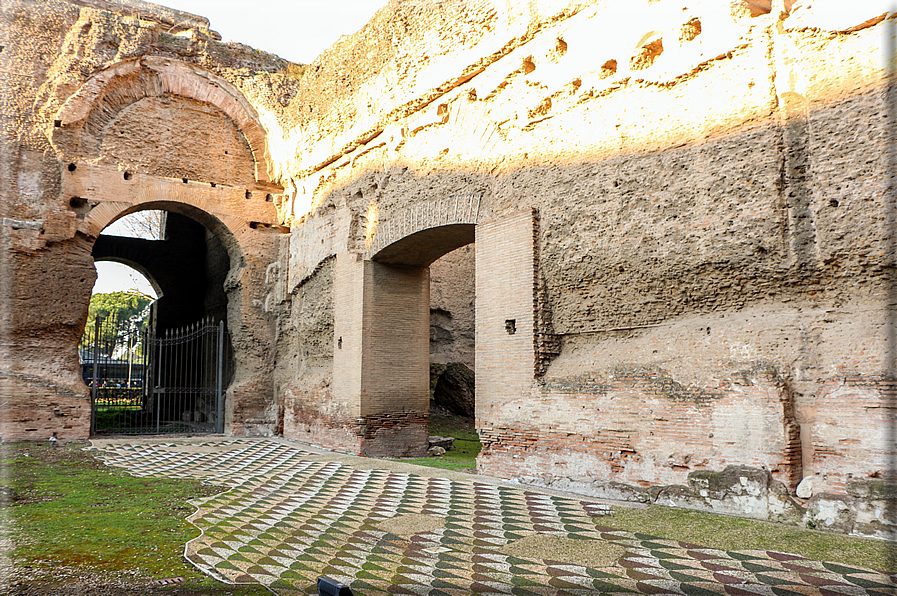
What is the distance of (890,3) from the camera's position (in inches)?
145

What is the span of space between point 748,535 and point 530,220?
3.11m

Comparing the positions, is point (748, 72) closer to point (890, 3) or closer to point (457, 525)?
point (890, 3)

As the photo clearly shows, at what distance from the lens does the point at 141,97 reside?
1016 centimetres

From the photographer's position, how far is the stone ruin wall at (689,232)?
3.82 m

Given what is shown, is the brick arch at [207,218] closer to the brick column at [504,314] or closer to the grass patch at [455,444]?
the grass patch at [455,444]

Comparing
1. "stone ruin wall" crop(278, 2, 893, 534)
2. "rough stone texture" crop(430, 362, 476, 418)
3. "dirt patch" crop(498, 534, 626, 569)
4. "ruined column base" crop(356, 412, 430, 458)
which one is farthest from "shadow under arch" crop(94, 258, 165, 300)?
"dirt patch" crop(498, 534, 626, 569)

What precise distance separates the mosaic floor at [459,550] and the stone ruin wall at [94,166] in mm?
5053

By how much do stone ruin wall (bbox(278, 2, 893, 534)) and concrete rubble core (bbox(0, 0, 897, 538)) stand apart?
0.06 feet

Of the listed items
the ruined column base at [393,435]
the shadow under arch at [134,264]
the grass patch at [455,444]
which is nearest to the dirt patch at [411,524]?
the grass patch at [455,444]

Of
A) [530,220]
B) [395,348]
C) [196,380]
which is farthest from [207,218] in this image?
[530,220]

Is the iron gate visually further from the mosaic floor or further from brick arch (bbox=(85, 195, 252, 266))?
the mosaic floor

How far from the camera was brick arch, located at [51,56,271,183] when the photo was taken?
9.45m

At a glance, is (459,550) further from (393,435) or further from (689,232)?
(393,435)

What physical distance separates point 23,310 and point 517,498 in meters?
7.40
